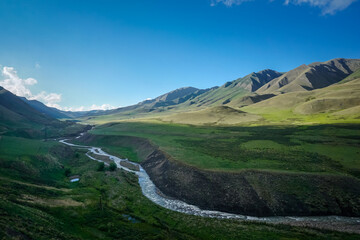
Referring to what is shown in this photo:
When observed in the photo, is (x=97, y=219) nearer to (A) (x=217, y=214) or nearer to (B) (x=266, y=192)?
(A) (x=217, y=214)

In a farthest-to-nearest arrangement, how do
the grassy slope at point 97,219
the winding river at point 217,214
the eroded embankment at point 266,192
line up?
the eroded embankment at point 266,192 < the winding river at point 217,214 < the grassy slope at point 97,219

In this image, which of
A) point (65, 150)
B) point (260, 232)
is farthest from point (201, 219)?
point (65, 150)

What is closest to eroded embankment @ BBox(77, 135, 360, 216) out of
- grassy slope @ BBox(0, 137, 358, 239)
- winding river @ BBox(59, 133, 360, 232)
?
winding river @ BBox(59, 133, 360, 232)

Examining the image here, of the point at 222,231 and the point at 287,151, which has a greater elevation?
the point at 287,151

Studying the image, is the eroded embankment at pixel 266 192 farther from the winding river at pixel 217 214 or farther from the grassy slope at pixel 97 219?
the grassy slope at pixel 97 219

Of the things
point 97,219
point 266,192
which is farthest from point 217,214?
point 97,219

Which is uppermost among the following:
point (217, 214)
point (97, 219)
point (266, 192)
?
point (266, 192)

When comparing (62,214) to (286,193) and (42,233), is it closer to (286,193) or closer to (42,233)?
(42,233)

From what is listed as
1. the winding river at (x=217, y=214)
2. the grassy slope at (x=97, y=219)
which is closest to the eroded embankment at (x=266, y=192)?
the winding river at (x=217, y=214)
